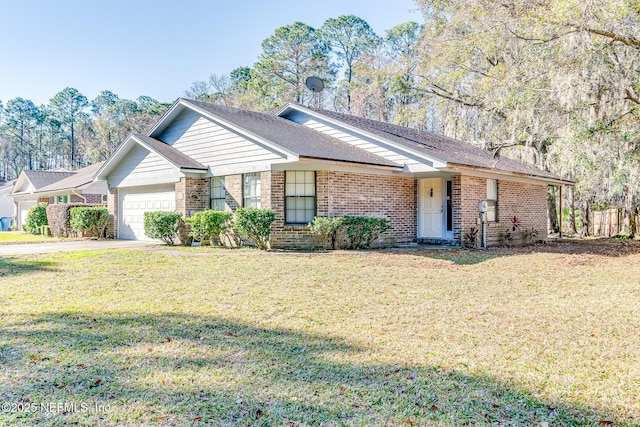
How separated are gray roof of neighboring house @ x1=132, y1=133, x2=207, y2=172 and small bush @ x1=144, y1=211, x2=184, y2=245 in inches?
62.9

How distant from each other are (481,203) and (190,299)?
10.8m

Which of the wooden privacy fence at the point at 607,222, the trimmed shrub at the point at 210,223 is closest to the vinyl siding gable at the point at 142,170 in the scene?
the trimmed shrub at the point at 210,223

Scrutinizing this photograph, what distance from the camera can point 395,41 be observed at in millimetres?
35938

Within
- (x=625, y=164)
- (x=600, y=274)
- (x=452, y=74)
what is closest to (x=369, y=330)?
(x=600, y=274)

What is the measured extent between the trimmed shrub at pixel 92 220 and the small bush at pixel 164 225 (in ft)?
14.6

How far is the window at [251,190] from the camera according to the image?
13.9m

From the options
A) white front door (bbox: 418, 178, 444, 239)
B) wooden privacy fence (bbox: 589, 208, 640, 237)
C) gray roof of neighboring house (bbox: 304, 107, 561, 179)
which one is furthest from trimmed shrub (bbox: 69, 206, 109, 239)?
wooden privacy fence (bbox: 589, 208, 640, 237)

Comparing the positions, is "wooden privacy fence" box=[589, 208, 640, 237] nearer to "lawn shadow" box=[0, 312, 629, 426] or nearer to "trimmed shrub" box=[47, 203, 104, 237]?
"lawn shadow" box=[0, 312, 629, 426]

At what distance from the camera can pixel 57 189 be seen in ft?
84.0

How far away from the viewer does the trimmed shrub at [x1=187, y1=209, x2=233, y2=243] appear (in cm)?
1330

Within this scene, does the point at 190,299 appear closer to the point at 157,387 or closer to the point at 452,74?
the point at 157,387

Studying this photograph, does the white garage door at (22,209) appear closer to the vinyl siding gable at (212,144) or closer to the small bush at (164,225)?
the vinyl siding gable at (212,144)

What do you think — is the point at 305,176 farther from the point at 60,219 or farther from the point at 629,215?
the point at 629,215

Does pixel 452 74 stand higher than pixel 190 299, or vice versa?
pixel 452 74
